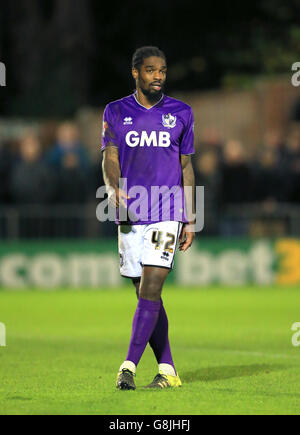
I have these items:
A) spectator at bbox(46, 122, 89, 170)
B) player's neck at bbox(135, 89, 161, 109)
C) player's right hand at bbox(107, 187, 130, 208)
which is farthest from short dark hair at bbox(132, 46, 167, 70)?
Result: spectator at bbox(46, 122, 89, 170)

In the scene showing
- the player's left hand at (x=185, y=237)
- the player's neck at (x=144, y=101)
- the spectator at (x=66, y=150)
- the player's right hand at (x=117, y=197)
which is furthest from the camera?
the spectator at (x=66, y=150)

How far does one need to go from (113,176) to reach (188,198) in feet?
1.95

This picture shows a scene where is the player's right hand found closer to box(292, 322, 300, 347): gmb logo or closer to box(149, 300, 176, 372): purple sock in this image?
box(149, 300, 176, 372): purple sock

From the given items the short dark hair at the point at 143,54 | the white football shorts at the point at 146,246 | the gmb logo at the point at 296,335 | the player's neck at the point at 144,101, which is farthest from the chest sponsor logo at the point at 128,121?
the gmb logo at the point at 296,335

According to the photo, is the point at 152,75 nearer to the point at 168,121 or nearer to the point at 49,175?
the point at 168,121

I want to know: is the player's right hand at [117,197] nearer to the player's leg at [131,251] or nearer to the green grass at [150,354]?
the player's leg at [131,251]

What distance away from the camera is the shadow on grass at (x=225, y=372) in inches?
360

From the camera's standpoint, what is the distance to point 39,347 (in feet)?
38.3

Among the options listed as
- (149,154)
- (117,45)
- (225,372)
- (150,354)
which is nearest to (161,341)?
(225,372)

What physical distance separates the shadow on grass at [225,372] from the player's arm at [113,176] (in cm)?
164

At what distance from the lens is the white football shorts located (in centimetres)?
845

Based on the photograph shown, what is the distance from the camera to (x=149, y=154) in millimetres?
8531

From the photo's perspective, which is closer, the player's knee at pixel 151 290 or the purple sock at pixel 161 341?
the player's knee at pixel 151 290

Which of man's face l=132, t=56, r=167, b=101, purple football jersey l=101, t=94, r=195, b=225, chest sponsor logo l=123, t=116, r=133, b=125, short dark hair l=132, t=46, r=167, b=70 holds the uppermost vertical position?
short dark hair l=132, t=46, r=167, b=70
